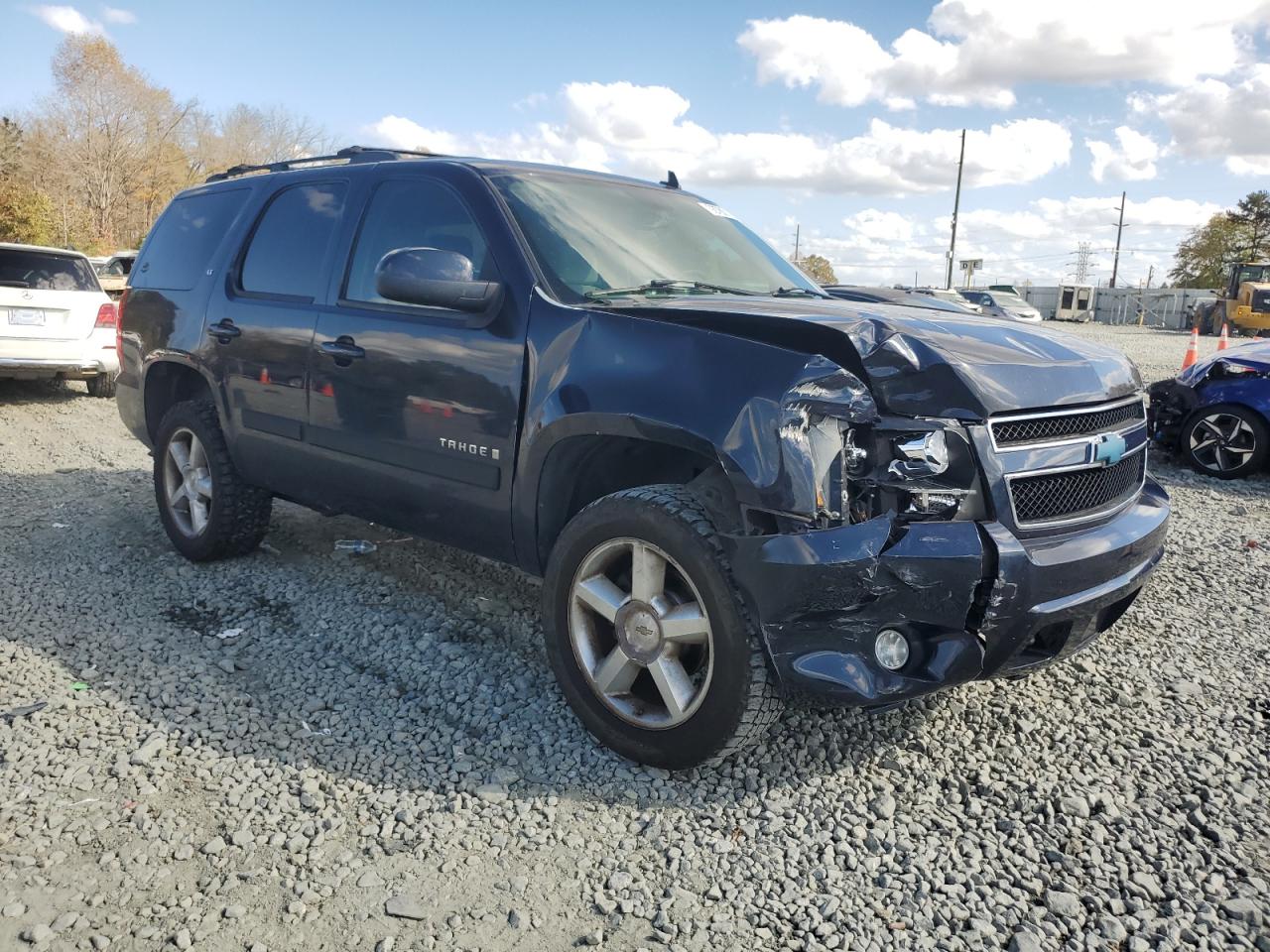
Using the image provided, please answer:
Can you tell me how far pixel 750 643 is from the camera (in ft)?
8.64

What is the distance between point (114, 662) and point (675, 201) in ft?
10.2

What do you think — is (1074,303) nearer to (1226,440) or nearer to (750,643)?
(1226,440)

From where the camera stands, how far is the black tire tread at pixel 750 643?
264 cm

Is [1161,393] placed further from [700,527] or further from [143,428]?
[143,428]

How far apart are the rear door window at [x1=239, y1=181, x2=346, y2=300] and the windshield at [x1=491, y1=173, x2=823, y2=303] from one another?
1021 millimetres

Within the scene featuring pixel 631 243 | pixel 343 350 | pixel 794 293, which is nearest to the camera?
pixel 631 243

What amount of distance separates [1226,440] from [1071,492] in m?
5.77

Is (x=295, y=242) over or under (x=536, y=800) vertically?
over

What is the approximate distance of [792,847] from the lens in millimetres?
2621

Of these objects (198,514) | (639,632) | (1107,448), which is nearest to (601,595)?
(639,632)

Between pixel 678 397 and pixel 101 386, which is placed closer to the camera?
pixel 678 397

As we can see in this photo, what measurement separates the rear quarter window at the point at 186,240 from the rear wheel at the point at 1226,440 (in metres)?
7.26

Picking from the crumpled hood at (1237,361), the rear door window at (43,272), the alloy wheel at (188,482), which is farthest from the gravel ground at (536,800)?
the rear door window at (43,272)

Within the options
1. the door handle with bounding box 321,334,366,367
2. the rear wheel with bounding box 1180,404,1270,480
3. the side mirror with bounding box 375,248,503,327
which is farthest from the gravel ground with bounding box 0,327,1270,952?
the rear wheel with bounding box 1180,404,1270,480
